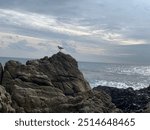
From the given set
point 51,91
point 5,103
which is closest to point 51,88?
point 51,91

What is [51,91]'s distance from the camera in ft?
120

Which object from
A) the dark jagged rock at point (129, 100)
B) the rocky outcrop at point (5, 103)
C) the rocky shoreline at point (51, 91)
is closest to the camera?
the rocky outcrop at point (5, 103)

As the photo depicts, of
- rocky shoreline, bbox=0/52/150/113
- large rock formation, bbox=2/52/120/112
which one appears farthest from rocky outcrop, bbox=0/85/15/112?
large rock formation, bbox=2/52/120/112

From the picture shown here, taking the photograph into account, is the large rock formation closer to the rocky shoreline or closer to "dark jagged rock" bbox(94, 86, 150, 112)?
the rocky shoreline

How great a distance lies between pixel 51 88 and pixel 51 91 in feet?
2.18

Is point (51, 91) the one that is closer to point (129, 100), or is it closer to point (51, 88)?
point (51, 88)

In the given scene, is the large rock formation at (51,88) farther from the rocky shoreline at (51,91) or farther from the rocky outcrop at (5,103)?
the rocky outcrop at (5,103)

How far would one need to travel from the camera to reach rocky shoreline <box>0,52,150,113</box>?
32.7 m

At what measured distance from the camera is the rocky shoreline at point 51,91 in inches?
1286

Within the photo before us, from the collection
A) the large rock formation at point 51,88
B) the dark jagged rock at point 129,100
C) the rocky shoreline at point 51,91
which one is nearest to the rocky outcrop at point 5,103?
the rocky shoreline at point 51,91

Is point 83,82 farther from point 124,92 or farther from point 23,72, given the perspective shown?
point 124,92

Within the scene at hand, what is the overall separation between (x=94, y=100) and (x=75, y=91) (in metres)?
6.89

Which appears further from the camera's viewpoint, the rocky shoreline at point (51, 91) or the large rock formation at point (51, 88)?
the large rock formation at point (51, 88)

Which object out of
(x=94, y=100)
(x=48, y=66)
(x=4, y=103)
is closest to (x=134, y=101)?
(x=48, y=66)
